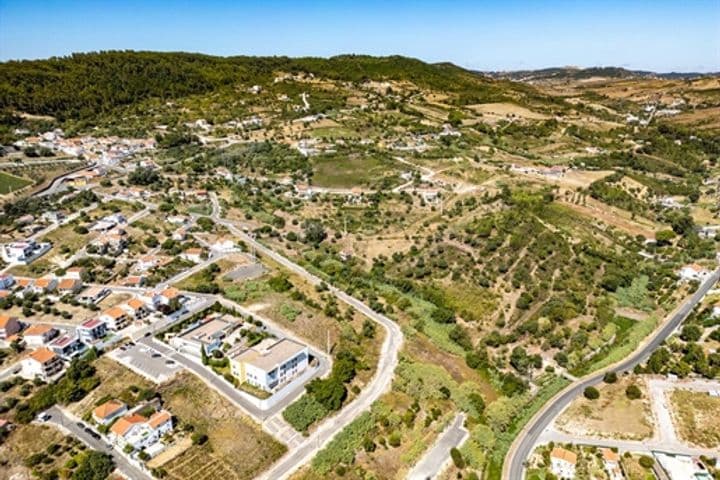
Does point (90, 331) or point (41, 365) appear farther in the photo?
point (90, 331)

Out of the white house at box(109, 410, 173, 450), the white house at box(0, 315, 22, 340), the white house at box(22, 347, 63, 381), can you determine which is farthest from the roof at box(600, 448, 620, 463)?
the white house at box(0, 315, 22, 340)

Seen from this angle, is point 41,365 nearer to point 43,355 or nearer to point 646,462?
point 43,355

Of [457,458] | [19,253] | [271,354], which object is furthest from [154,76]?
[457,458]

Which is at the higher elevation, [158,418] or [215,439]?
[158,418]

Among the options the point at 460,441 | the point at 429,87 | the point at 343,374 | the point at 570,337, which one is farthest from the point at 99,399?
the point at 429,87

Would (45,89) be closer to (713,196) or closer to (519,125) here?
(519,125)

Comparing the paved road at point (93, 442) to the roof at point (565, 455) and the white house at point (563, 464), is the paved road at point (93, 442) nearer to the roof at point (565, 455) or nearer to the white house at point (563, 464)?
the white house at point (563, 464)
